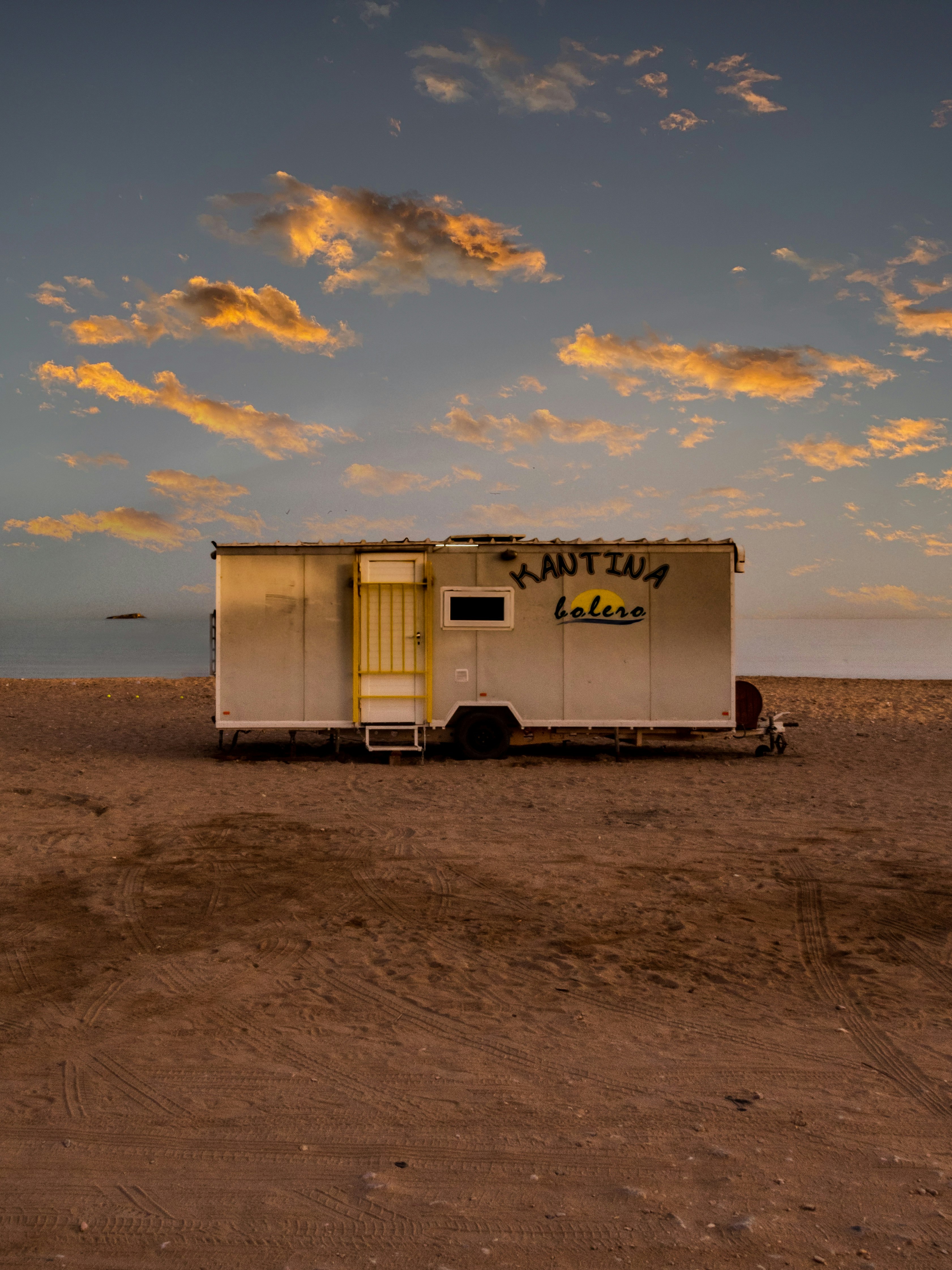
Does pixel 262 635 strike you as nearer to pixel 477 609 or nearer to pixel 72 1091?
pixel 477 609

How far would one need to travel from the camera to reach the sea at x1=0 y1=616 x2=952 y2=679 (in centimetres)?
4294

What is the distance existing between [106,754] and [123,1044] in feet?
34.0

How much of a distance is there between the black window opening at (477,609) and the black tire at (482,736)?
4.84ft

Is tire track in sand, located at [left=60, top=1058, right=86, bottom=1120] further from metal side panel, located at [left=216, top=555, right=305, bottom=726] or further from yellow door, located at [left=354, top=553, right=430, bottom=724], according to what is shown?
metal side panel, located at [left=216, top=555, right=305, bottom=726]

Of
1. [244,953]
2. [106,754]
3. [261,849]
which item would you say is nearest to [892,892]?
[244,953]

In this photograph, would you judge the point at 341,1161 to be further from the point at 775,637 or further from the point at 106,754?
the point at 775,637

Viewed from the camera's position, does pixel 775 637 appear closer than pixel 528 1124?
No

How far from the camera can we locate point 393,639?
41.9 ft

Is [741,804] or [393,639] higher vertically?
[393,639]

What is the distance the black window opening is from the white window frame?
1.1 inches

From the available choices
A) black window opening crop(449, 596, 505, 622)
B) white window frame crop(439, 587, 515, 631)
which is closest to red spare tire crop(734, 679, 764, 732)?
white window frame crop(439, 587, 515, 631)

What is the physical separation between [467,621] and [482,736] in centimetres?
183

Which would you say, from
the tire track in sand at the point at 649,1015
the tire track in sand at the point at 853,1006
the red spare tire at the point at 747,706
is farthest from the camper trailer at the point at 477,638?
the tire track in sand at the point at 649,1015

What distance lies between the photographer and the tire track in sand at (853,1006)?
375 cm
